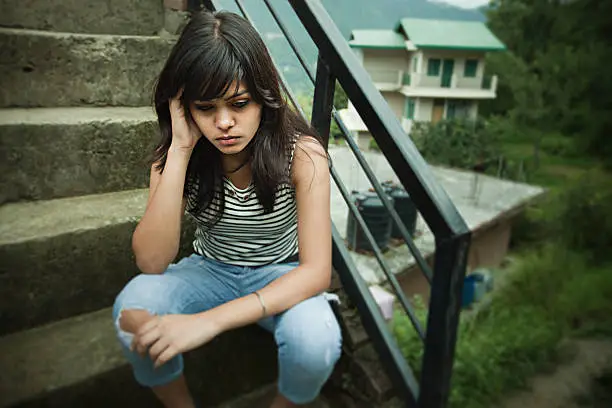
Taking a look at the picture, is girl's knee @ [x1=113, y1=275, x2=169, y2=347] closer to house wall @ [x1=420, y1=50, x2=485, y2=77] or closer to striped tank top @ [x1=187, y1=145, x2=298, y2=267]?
striped tank top @ [x1=187, y1=145, x2=298, y2=267]

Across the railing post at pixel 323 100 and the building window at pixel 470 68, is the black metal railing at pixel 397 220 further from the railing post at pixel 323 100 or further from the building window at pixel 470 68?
the building window at pixel 470 68

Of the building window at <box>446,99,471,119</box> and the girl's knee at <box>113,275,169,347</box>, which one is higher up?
the girl's knee at <box>113,275,169,347</box>

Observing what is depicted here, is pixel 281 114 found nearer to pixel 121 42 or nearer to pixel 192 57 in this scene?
pixel 192 57

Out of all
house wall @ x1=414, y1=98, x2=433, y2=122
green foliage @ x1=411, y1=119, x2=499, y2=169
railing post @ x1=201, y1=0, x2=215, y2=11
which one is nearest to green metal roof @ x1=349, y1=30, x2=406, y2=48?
house wall @ x1=414, y1=98, x2=433, y2=122

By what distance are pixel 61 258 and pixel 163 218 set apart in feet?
1.53

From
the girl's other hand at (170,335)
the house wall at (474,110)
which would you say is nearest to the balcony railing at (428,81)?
the house wall at (474,110)

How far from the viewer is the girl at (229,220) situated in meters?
0.95

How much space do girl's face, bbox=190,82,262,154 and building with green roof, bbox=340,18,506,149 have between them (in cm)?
1238

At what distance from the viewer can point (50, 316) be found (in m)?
1.30

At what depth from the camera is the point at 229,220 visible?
3.85 ft

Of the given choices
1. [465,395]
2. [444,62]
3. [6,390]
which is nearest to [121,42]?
→ [6,390]

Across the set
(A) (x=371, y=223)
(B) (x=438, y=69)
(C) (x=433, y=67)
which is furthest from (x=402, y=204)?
(B) (x=438, y=69)

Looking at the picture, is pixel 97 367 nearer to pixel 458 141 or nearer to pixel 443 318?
pixel 443 318

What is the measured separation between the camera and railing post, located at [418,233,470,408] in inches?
36.6
